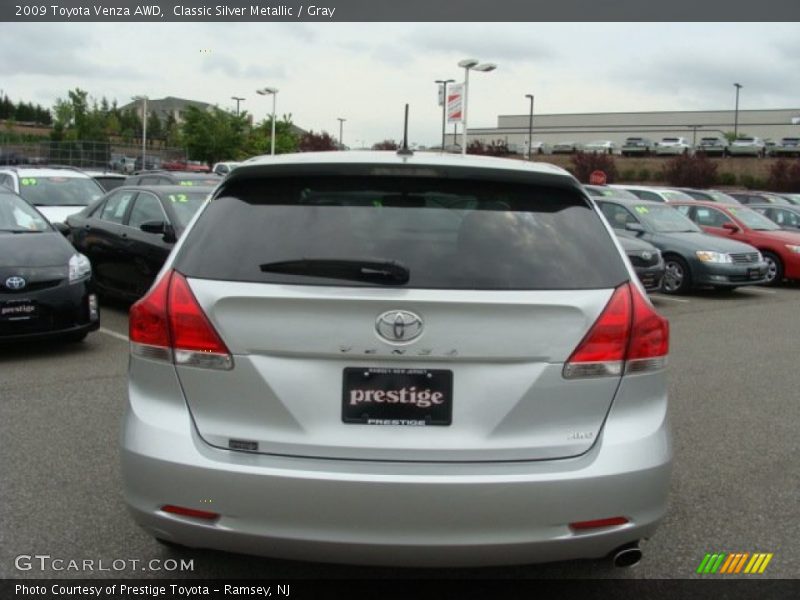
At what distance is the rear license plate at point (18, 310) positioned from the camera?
24.0 feet

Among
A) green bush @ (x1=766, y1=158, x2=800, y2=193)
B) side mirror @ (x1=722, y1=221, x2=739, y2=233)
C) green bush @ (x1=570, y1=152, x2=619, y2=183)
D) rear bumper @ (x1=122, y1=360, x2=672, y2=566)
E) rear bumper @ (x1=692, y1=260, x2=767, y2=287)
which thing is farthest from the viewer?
green bush @ (x1=570, y1=152, x2=619, y2=183)

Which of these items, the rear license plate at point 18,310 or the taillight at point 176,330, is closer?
the taillight at point 176,330

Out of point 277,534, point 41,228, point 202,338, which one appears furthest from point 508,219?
point 41,228

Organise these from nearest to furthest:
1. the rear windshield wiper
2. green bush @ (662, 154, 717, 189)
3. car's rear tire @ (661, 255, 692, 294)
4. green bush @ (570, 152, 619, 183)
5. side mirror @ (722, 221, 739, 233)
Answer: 1. the rear windshield wiper
2. car's rear tire @ (661, 255, 692, 294)
3. side mirror @ (722, 221, 739, 233)
4. green bush @ (662, 154, 717, 189)
5. green bush @ (570, 152, 619, 183)

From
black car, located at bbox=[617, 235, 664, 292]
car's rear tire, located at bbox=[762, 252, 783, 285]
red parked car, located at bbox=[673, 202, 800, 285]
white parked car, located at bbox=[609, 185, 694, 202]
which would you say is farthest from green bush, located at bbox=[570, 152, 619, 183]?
black car, located at bbox=[617, 235, 664, 292]

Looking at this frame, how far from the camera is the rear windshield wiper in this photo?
2785mm

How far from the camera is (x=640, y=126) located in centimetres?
10281

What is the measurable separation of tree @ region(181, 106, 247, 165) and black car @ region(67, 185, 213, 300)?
43.8m

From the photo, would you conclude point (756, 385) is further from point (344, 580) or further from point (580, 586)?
point (344, 580)

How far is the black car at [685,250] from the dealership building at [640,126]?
7847 centimetres

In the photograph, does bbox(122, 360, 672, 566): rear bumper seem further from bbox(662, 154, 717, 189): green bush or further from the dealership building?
the dealership building

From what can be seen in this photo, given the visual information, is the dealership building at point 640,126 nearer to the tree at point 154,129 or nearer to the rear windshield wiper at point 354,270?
the tree at point 154,129

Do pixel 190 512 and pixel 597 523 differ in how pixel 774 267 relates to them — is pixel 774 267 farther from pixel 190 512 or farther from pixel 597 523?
pixel 190 512

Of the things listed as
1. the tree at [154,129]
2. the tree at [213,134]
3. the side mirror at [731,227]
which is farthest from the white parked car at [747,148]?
the tree at [154,129]
